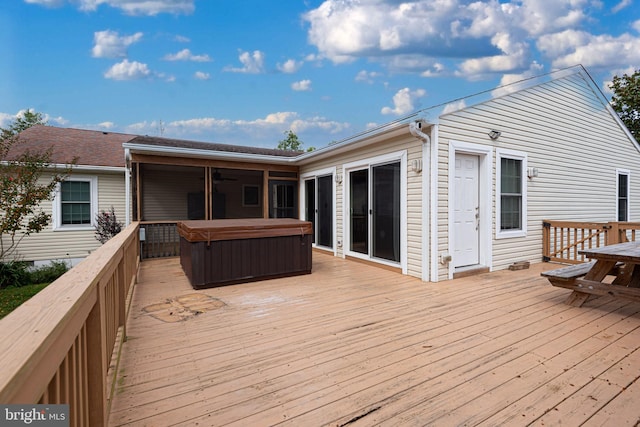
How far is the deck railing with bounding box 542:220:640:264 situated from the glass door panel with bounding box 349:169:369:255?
352 cm

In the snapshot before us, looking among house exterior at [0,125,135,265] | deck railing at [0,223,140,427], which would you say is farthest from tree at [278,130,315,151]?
deck railing at [0,223,140,427]

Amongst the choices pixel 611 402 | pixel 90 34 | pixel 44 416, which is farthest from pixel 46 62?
pixel 611 402

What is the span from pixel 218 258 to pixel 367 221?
2809 mm

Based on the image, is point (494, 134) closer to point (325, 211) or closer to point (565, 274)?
point (565, 274)

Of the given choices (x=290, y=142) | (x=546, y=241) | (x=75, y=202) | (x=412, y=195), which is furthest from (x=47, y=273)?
(x=290, y=142)

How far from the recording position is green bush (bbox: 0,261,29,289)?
7105mm

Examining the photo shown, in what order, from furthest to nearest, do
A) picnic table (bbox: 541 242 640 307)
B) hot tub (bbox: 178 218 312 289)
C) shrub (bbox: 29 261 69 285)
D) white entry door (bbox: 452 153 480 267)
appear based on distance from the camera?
1. shrub (bbox: 29 261 69 285)
2. white entry door (bbox: 452 153 480 267)
3. hot tub (bbox: 178 218 312 289)
4. picnic table (bbox: 541 242 640 307)

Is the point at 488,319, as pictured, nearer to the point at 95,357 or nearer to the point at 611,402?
the point at 611,402

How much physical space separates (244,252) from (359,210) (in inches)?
98.7

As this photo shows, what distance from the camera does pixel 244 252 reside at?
4750mm

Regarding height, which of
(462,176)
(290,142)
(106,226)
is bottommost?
(106,226)

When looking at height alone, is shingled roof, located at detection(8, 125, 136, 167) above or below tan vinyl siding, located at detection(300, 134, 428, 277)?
above

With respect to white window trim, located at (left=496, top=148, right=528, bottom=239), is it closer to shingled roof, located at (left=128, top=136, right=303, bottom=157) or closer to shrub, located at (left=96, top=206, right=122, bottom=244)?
shingled roof, located at (left=128, top=136, right=303, bottom=157)

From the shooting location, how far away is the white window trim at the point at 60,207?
8.16 m
